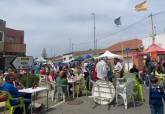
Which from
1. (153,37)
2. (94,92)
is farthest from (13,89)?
(153,37)

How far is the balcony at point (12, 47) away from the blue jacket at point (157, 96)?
3790cm

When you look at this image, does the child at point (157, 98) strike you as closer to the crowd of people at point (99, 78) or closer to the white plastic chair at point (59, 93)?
the crowd of people at point (99, 78)

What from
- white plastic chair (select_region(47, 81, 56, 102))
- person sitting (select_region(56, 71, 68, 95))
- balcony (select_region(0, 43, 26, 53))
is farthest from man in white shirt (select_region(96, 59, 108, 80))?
balcony (select_region(0, 43, 26, 53))

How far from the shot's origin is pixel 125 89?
12.9 m

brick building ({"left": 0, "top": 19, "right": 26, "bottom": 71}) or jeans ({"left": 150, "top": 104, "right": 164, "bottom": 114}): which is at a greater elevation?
brick building ({"left": 0, "top": 19, "right": 26, "bottom": 71})

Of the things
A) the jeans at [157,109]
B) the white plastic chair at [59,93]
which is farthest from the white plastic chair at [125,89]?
the jeans at [157,109]

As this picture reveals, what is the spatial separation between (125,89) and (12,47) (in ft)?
119

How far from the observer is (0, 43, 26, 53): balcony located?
4537 cm

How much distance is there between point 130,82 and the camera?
13.2 metres

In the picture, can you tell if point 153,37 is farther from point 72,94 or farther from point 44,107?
point 44,107

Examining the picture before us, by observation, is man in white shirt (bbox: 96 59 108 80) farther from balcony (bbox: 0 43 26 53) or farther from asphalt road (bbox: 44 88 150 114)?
balcony (bbox: 0 43 26 53)

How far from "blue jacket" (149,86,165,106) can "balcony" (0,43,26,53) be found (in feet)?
124

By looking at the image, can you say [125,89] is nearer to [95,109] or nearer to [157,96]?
[95,109]

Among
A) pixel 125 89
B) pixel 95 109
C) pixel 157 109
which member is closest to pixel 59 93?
pixel 95 109
